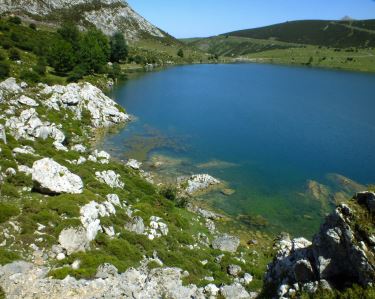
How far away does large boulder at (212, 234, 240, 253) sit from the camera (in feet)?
111

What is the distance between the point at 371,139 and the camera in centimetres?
7456

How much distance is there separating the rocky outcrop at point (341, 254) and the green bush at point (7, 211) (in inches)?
704

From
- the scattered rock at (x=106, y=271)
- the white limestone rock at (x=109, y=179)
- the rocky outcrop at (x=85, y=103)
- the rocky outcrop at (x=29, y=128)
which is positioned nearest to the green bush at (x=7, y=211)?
the scattered rock at (x=106, y=271)

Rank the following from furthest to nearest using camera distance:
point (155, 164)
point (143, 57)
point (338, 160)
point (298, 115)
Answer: point (143, 57)
point (298, 115)
point (338, 160)
point (155, 164)

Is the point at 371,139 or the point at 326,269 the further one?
the point at 371,139

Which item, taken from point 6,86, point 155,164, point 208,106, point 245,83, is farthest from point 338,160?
point 245,83

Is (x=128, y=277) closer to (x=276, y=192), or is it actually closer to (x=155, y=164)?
(x=276, y=192)

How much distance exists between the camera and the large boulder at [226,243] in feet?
111

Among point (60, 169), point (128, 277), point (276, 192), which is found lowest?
point (276, 192)

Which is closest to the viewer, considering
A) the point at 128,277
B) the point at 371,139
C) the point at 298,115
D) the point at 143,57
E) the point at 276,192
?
the point at 128,277

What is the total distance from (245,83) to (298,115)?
56693 mm

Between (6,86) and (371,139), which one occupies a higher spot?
(6,86)

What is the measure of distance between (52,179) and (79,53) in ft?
284

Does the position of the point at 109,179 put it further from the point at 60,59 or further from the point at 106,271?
the point at 60,59
